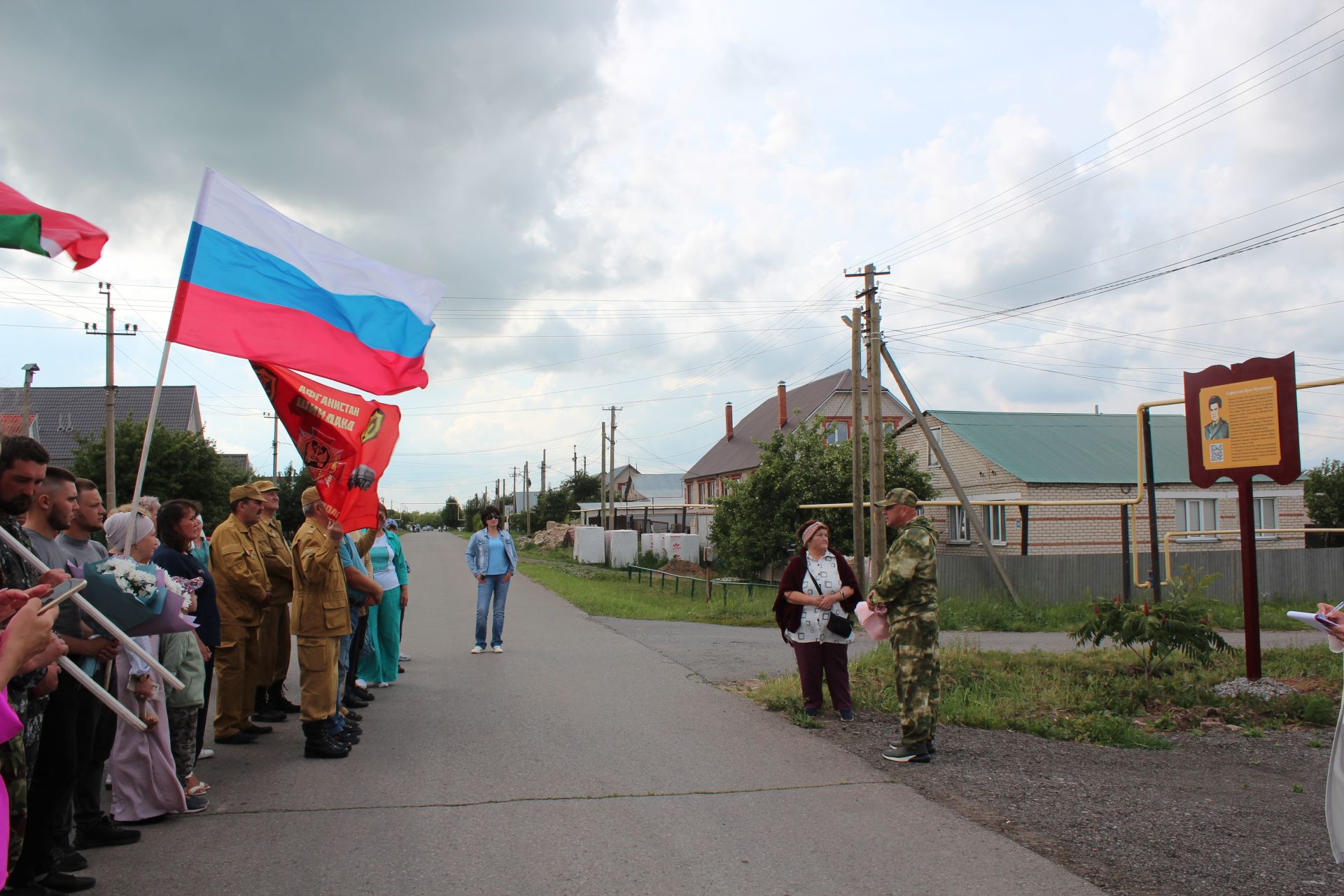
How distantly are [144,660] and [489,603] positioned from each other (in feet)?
24.6

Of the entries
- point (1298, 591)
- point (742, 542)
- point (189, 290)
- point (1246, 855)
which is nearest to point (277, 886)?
point (189, 290)

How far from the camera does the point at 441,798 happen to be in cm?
561

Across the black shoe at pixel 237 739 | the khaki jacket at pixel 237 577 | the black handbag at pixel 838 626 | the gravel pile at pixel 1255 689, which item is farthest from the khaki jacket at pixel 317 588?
the gravel pile at pixel 1255 689

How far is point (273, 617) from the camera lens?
789 centimetres

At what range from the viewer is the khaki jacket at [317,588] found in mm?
6488

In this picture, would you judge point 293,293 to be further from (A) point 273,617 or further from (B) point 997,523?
(B) point 997,523

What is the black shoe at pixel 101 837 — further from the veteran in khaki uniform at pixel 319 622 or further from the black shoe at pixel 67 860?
the veteran in khaki uniform at pixel 319 622

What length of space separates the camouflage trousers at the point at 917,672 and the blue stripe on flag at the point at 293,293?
162 inches

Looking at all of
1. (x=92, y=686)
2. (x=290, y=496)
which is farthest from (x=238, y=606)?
(x=290, y=496)

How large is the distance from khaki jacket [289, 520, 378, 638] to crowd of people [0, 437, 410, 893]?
0.03 feet

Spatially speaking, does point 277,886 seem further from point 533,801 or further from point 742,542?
point 742,542

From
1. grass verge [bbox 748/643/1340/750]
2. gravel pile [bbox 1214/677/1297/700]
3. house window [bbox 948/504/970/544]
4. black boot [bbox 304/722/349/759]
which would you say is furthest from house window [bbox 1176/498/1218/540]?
black boot [bbox 304/722/349/759]

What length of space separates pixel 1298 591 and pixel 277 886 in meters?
24.3

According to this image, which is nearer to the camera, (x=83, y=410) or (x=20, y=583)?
(x=20, y=583)
